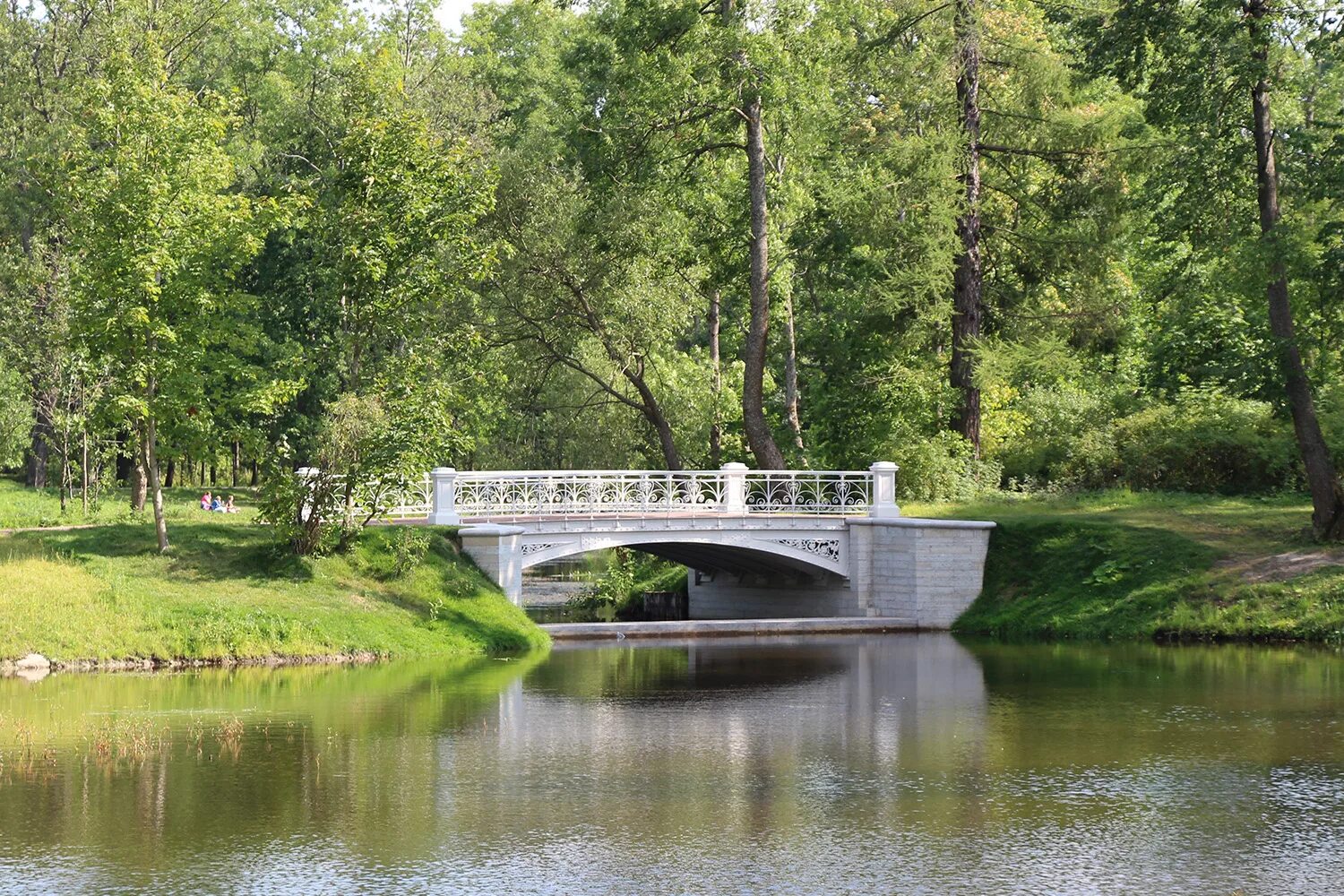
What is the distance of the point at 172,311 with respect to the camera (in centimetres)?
2955

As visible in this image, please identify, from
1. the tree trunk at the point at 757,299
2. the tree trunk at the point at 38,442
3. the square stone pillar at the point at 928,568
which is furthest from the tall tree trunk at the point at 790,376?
the tree trunk at the point at 38,442

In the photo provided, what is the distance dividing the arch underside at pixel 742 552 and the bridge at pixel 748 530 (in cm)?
4

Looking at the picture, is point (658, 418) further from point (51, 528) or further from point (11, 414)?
point (11, 414)

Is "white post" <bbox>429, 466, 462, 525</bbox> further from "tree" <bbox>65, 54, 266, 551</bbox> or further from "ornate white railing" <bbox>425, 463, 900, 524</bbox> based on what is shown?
"tree" <bbox>65, 54, 266, 551</bbox>

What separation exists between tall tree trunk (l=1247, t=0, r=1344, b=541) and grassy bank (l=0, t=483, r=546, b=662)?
14.6 metres

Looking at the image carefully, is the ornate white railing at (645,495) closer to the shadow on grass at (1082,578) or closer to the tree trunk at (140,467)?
the shadow on grass at (1082,578)

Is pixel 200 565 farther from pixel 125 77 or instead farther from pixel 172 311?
pixel 125 77

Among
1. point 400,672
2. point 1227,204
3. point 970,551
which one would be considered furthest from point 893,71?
point 400,672

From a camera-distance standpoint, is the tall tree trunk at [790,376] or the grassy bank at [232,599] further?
the tall tree trunk at [790,376]

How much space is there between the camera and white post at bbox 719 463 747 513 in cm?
3394

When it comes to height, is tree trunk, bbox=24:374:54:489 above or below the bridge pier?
above

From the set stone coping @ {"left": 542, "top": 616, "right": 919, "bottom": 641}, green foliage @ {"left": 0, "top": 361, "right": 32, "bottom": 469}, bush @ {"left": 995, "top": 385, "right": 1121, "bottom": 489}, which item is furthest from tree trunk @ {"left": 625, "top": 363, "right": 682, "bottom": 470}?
green foliage @ {"left": 0, "top": 361, "right": 32, "bottom": 469}

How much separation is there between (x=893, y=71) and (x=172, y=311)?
60.5 feet

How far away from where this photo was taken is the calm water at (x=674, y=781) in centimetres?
1256
